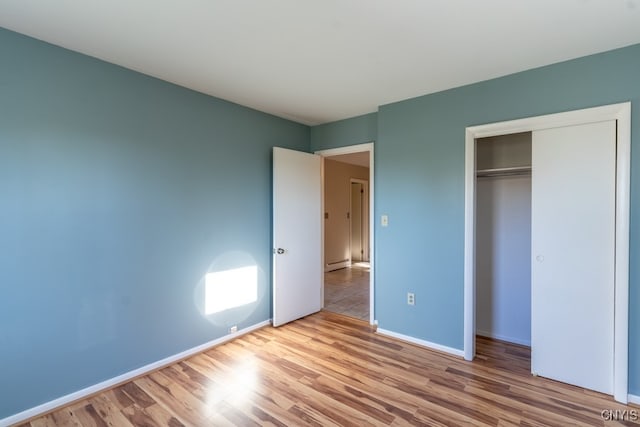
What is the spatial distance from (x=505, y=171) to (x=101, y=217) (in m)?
3.65

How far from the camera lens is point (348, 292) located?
195 inches

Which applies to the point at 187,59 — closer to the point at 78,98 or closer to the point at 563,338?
the point at 78,98

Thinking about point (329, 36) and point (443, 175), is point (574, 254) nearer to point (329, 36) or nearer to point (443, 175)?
point (443, 175)

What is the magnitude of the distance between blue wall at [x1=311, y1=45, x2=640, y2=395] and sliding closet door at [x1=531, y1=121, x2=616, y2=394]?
14 centimetres

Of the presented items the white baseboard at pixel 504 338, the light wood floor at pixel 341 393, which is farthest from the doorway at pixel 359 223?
the light wood floor at pixel 341 393

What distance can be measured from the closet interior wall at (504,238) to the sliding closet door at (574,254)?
0.59 meters

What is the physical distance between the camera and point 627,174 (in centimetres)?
208

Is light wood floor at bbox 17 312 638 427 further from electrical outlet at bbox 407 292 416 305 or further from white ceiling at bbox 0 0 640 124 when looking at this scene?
white ceiling at bbox 0 0 640 124

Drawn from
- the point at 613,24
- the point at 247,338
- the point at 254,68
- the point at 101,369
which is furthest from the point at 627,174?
the point at 101,369

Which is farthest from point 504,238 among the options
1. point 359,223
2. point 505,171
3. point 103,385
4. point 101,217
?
point 359,223

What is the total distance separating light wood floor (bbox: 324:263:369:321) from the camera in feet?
13.4

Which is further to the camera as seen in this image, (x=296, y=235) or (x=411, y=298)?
(x=296, y=235)

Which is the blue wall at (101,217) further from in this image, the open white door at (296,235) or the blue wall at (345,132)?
the blue wall at (345,132)

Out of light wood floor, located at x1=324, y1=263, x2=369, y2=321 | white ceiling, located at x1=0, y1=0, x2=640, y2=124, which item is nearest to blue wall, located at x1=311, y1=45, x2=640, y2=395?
white ceiling, located at x1=0, y1=0, x2=640, y2=124
